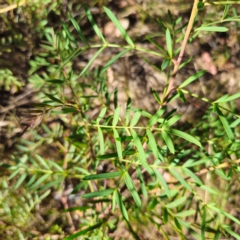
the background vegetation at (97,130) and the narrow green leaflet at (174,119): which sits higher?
the narrow green leaflet at (174,119)

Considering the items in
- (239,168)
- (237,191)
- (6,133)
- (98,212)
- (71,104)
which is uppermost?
(71,104)

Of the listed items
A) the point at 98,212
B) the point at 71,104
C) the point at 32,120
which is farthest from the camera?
the point at 98,212

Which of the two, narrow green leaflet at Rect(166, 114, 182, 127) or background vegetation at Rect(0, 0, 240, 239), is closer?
narrow green leaflet at Rect(166, 114, 182, 127)

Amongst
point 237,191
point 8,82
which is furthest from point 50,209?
point 237,191

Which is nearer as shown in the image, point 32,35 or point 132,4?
point 32,35

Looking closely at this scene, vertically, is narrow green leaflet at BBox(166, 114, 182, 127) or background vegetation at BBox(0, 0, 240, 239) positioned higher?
narrow green leaflet at BBox(166, 114, 182, 127)

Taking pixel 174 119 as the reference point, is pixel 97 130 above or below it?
below

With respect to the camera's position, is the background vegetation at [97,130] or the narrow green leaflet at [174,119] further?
the background vegetation at [97,130]

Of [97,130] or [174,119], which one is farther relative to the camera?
[97,130]

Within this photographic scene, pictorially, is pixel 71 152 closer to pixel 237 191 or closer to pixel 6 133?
pixel 6 133

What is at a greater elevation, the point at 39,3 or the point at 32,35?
the point at 39,3

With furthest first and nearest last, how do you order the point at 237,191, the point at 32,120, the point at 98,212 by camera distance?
the point at 237,191, the point at 98,212, the point at 32,120
